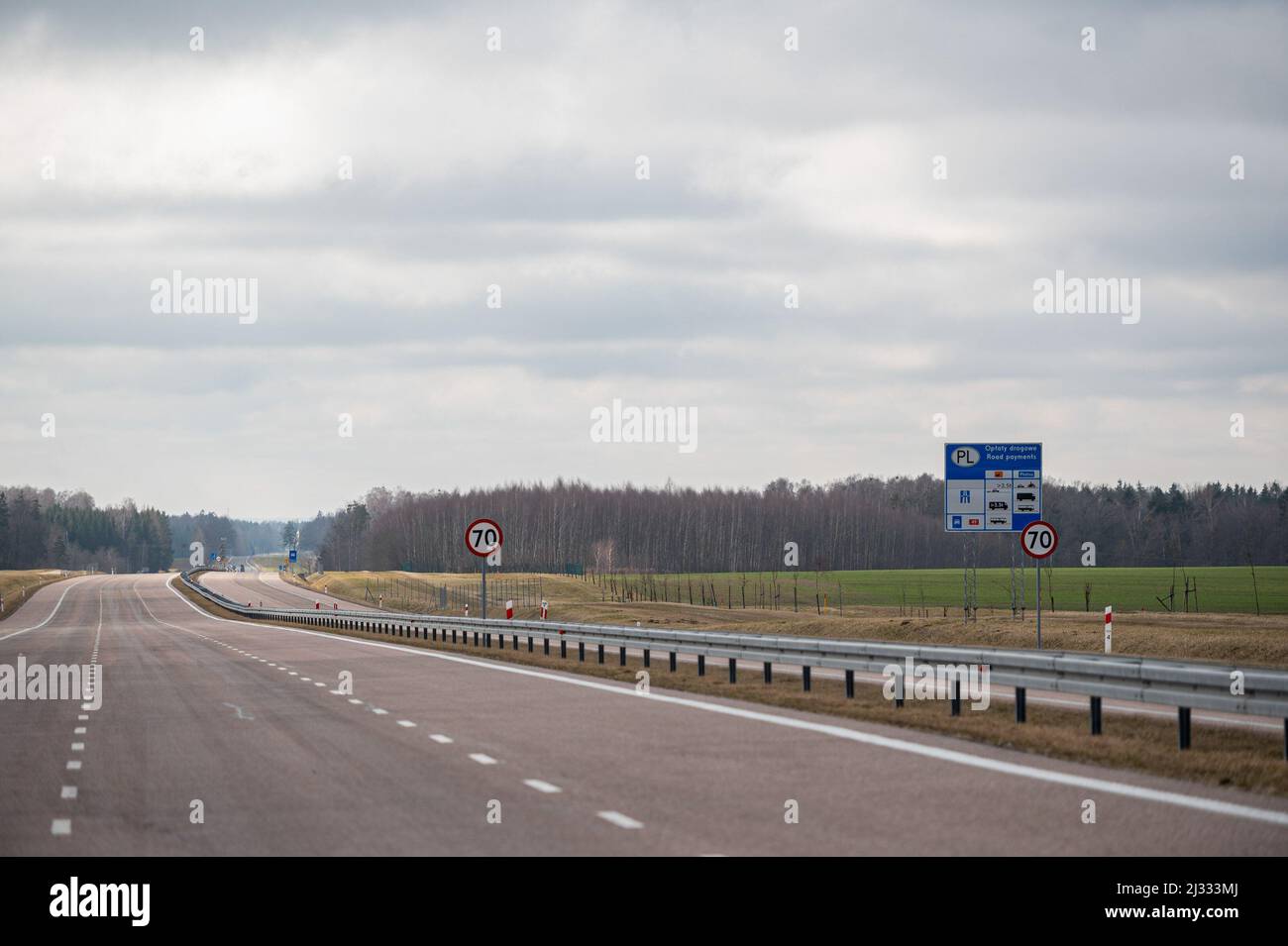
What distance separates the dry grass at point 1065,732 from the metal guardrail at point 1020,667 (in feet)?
1.20

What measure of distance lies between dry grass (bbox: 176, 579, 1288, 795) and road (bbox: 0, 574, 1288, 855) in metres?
0.48

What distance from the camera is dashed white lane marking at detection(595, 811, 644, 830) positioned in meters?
10.2

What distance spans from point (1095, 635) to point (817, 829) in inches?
1165

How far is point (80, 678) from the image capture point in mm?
29844

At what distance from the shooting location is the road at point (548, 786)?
32.0ft

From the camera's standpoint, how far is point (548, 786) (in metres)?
12.3

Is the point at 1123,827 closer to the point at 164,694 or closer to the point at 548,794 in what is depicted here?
the point at 548,794

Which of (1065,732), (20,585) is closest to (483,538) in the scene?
(1065,732)

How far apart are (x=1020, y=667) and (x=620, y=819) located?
26.8 ft
